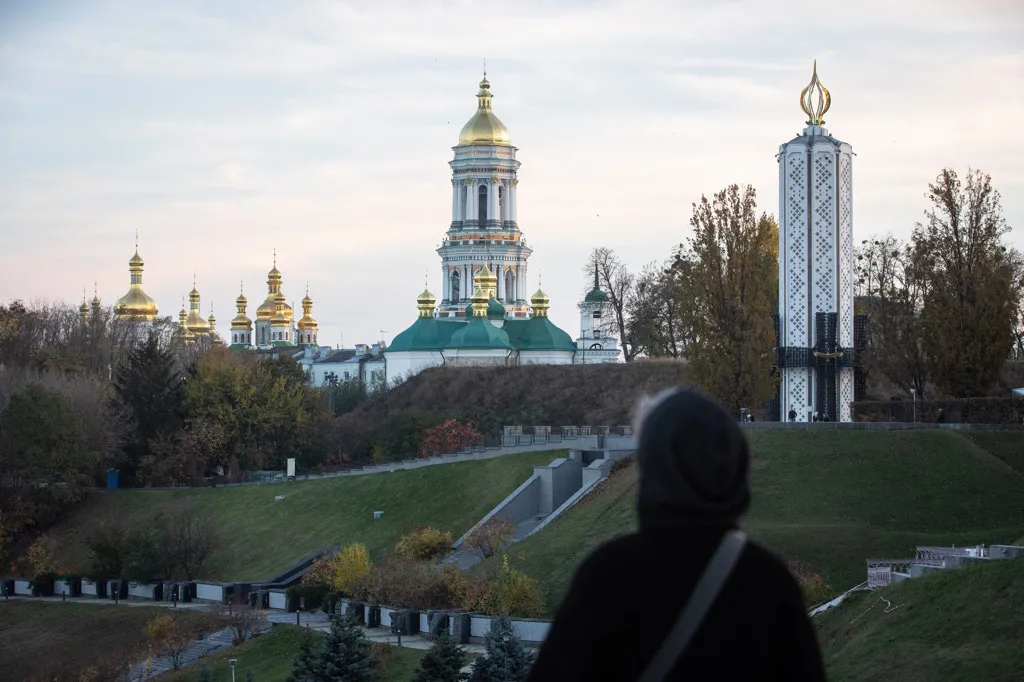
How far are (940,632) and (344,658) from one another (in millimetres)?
10432

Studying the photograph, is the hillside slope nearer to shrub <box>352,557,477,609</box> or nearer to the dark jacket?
shrub <box>352,557,477,609</box>

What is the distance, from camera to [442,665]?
25.8 metres

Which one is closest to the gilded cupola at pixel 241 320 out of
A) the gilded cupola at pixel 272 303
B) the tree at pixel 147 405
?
the gilded cupola at pixel 272 303

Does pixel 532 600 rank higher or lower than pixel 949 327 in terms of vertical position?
lower

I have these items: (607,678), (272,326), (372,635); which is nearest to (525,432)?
(372,635)

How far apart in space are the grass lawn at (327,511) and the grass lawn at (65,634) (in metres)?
5.02

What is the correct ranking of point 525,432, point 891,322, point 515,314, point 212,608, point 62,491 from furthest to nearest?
point 515,314 < point 525,432 < point 62,491 < point 891,322 < point 212,608

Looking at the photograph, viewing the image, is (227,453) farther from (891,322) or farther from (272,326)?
(272,326)

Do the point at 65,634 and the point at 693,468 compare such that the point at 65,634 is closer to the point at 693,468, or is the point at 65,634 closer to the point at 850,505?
the point at 850,505

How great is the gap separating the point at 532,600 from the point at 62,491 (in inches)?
1324

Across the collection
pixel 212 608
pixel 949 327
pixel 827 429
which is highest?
pixel 949 327

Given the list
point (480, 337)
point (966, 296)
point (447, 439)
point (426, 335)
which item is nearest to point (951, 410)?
point (966, 296)

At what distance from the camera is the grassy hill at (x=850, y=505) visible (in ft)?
104

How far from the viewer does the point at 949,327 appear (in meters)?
44.2
